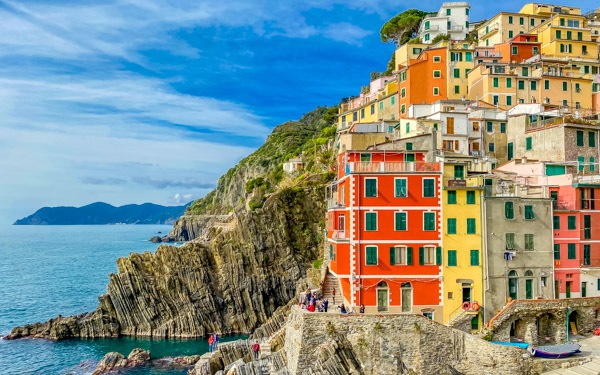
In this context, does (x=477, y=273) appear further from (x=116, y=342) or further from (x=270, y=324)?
(x=116, y=342)

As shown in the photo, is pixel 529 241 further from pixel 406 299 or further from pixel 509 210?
pixel 406 299

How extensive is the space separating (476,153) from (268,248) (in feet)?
84.0

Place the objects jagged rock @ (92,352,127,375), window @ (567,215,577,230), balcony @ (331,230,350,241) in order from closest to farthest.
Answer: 1. balcony @ (331,230,350,241)
2. window @ (567,215,577,230)
3. jagged rock @ (92,352,127,375)

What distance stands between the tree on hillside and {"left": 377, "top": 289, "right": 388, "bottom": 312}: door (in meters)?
66.7

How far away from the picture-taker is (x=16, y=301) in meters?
78.9

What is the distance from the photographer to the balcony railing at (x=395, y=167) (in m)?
35.7

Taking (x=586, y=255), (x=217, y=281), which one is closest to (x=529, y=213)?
(x=586, y=255)

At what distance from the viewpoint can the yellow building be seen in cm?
3531

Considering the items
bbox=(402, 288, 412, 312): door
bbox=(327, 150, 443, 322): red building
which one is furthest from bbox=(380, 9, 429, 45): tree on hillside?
bbox=(402, 288, 412, 312): door

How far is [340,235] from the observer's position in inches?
1447

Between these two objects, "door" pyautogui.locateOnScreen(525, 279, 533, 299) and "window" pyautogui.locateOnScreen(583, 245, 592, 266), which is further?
"window" pyautogui.locateOnScreen(583, 245, 592, 266)

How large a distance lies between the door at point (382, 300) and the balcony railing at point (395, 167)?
830 cm

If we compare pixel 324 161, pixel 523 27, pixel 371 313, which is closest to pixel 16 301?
pixel 324 161

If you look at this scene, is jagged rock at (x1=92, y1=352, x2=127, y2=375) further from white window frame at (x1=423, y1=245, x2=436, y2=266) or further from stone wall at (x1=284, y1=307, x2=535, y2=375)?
white window frame at (x1=423, y1=245, x2=436, y2=266)
